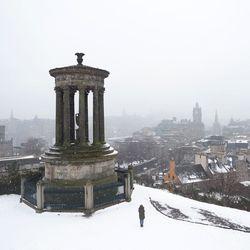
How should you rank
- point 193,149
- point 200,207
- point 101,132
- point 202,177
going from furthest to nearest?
point 193,149 → point 202,177 → point 101,132 → point 200,207

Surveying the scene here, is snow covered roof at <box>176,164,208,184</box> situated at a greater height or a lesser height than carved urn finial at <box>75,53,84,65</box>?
lesser

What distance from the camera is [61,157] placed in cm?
1579

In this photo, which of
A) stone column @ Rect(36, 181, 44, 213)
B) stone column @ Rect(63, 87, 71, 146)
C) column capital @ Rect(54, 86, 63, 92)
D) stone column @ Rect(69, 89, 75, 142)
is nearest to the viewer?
stone column @ Rect(36, 181, 44, 213)

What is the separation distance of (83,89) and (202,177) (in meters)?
43.8

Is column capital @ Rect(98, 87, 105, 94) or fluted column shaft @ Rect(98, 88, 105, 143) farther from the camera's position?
fluted column shaft @ Rect(98, 88, 105, 143)

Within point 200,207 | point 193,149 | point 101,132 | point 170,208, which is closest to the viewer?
point 170,208

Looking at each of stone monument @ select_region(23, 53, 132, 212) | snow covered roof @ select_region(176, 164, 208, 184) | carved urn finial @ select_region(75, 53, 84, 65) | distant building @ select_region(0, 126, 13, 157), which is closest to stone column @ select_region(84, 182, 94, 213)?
stone monument @ select_region(23, 53, 132, 212)

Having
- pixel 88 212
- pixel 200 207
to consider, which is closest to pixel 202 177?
pixel 200 207

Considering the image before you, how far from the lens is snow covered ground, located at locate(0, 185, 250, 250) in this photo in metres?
11.1

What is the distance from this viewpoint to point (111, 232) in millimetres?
12086

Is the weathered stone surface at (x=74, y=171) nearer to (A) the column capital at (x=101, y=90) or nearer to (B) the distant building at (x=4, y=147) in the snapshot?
(A) the column capital at (x=101, y=90)

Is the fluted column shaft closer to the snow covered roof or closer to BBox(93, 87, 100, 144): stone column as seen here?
BBox(93, 87, 100, 144): stone column

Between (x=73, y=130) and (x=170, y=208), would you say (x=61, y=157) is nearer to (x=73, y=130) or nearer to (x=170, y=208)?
(x=73, y=130)

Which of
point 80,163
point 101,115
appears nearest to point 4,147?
point 101,115
